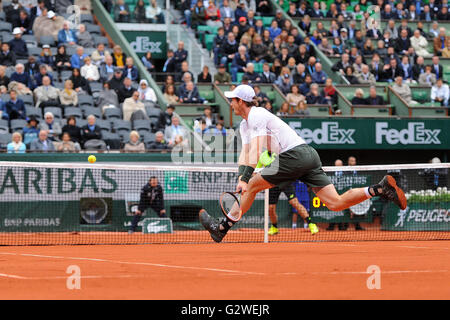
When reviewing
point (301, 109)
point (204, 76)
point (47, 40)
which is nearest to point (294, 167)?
point (301, 109)

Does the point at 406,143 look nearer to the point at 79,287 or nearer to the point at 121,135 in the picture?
the point at 121,135

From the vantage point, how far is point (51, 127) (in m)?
19.4

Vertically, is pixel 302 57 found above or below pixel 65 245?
above

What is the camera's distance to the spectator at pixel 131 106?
20.9m

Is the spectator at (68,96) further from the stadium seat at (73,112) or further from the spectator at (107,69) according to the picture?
the spectator at (107,69)

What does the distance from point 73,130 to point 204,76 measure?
5.34 metres

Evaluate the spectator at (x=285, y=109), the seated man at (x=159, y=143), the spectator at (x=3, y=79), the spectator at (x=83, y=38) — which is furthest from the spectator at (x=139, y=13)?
the seated man at (x=159, y=143)

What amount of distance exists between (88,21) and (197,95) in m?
5.27

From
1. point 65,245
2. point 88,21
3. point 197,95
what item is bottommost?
point 65,245

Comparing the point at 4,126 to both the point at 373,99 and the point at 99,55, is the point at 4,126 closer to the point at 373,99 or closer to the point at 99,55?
the point at 99,55

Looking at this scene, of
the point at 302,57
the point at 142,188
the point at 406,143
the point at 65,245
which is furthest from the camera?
the point at 302,57
